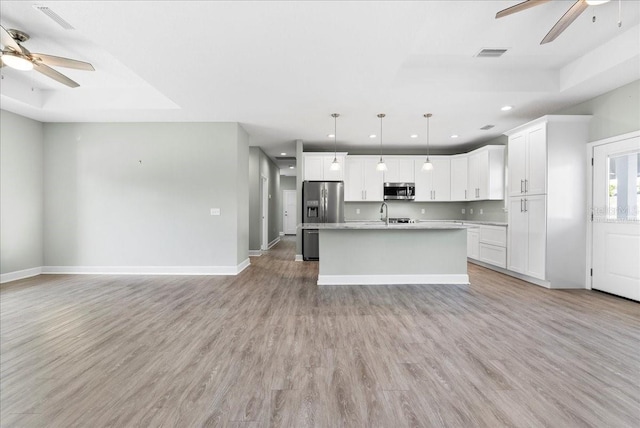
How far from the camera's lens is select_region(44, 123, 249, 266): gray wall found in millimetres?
5285

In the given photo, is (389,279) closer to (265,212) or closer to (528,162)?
(528,162)

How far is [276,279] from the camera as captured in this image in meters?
4.91

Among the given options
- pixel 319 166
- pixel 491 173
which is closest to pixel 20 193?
pixel 319 166

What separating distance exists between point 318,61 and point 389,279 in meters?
3.23

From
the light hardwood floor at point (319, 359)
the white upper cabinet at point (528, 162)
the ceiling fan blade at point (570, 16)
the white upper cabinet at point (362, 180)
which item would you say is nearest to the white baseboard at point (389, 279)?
the light hardwood floor at point (319, 359)

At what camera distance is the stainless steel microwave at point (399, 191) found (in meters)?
7.32

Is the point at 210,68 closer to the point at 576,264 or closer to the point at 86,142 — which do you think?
the point at 86,142

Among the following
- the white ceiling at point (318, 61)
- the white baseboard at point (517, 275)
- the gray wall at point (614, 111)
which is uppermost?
the white ceiling at point (318, 61)

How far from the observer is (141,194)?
5320mm

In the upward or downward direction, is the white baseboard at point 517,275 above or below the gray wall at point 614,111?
below

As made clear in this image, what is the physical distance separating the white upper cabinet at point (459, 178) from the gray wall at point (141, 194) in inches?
204

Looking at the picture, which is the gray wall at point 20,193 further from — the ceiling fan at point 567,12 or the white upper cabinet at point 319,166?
the ceiling fan at point 567,12

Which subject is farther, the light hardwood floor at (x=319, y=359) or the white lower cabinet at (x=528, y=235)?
the white lower cabinet at (x=528, y=235)

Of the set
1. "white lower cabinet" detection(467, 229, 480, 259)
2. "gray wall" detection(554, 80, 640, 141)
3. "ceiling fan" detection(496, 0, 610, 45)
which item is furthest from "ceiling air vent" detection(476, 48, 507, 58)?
"white lower cabinet" detection(467, 229, 480, 259)
